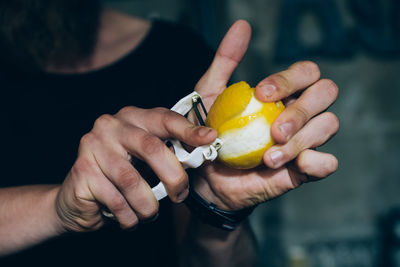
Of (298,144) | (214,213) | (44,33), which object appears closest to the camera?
(298,144)

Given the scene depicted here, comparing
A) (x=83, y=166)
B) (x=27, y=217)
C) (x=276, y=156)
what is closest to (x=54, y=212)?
(x=27, y=217)

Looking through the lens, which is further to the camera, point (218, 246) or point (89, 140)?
point (218, 246)

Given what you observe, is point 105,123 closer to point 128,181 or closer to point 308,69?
point 128,181

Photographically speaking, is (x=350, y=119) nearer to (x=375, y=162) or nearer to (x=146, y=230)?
(x=375, y=162)

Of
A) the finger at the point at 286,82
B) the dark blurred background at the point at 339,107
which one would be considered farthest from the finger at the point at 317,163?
the dark blurred background at the point at 339,107

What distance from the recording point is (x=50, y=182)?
1.15m

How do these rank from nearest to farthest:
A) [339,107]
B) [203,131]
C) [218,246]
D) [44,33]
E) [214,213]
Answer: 1. [203,131]
2. [214,213]
3. [218,246]
4. [44,33]
5. [339,107]

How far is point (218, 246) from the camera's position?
3.41 feet

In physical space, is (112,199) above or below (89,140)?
below

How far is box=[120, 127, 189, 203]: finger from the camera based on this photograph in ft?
2.14

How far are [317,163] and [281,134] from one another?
0.11m

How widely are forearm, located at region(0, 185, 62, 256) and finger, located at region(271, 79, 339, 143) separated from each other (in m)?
0.56

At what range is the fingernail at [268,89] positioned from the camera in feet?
2.38

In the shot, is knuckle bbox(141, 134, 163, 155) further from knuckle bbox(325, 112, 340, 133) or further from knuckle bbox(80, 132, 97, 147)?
knuckle bbox(325, 112, 340, 133)
